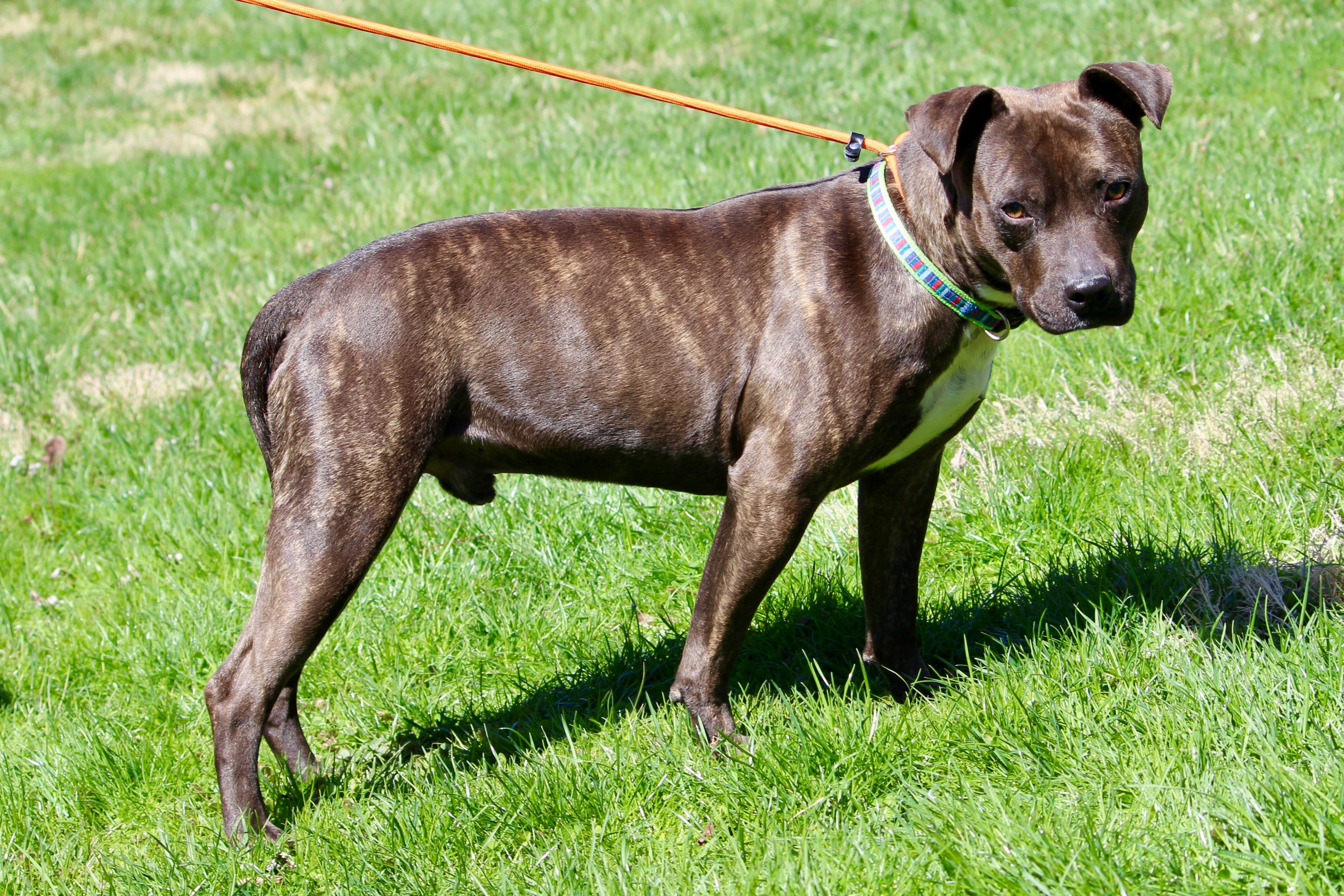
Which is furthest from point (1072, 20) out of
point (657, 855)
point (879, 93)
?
point (657, 855)

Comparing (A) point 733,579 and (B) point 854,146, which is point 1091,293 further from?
(A) point 733,579

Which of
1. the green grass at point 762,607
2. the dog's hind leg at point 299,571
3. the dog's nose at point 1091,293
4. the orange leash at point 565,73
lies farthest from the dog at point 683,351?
the green grass at point 762,607

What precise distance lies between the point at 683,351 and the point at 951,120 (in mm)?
953

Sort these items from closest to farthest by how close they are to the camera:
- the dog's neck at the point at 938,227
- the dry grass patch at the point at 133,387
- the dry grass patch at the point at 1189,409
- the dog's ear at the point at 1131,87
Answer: the dog's ear at the point at 1131,87 → the dog's neck at the point at 938,227 → the dry grass patch at the point at 1189,409 → the dry grass patch at the point at 133,387

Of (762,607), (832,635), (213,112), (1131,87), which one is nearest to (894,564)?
(832,635)

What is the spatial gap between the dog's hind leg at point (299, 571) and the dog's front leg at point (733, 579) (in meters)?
0.91

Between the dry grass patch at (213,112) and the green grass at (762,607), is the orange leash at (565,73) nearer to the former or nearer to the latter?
the green grass at (762,607)

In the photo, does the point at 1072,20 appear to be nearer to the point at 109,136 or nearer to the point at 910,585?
the point at 910,585

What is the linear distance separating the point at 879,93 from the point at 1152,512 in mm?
5005

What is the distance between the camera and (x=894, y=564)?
3854 millimetres

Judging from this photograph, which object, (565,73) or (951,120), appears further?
(565,73)

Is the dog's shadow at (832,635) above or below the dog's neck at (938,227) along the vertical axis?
below

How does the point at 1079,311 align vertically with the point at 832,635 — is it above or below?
above

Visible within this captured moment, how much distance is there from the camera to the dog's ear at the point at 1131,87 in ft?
10.5
